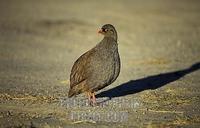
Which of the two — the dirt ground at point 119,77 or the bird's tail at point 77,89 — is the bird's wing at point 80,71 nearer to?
the bird's tail at point 77,89

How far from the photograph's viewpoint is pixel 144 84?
1290 centimetres

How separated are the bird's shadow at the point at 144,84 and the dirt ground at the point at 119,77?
0.02 metres

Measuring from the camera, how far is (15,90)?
11.6 m

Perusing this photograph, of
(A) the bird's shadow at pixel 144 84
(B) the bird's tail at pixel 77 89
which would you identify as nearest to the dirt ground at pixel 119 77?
(A) the bird's shadow at pixel 144 84

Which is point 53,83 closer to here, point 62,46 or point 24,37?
point 62,46

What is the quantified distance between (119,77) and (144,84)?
1.12m

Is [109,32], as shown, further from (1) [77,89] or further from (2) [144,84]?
(2) [144,84]

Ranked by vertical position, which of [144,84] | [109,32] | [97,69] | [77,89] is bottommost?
[77,89]

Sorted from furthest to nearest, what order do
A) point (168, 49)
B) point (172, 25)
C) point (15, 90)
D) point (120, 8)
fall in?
point (120, 8)
point (172, 25)
point (168, 49)
point (15, 90)

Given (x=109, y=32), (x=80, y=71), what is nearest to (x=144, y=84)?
(x=109, y=32)

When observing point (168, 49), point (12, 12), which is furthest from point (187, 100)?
point (12, 12)

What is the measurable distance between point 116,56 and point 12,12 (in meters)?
22.8

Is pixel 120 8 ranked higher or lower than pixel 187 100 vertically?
higher

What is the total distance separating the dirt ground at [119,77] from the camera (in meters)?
9.20
